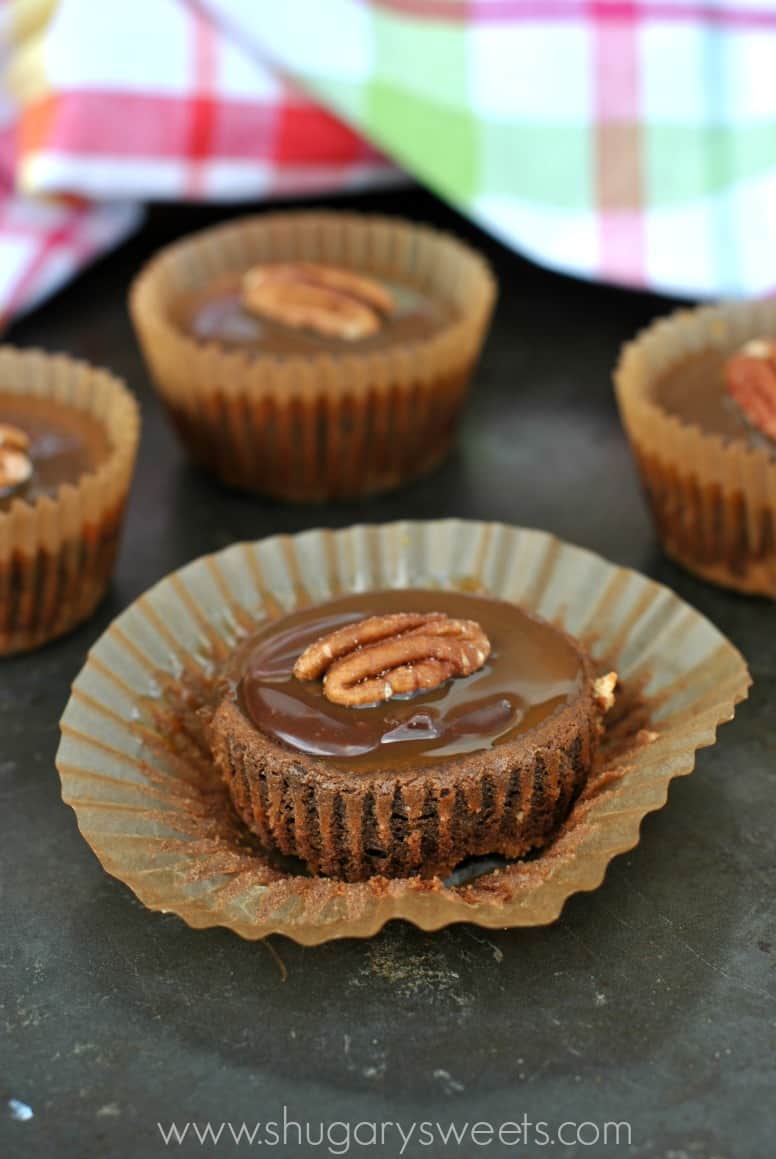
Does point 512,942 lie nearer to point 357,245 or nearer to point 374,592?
point 374,592

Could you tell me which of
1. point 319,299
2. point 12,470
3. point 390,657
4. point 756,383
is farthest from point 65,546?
point 756,383

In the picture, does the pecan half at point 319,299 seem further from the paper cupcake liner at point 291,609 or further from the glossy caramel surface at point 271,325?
the paper cupcake liner at point 291,609

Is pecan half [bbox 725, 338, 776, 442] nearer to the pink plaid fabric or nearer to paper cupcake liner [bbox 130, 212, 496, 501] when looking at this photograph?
paper cupcake liner [bbox 130, 212, 496, 501]

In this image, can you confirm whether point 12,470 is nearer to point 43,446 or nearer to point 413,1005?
point 43,446

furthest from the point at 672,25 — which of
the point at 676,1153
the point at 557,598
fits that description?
the point at 676,1153

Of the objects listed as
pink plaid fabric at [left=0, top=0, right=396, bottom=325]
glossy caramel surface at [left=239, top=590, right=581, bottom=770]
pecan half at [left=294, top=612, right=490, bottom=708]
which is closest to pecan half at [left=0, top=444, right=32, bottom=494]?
glossy caramel surface at [left=239, top=590, right=581, bottom=770]

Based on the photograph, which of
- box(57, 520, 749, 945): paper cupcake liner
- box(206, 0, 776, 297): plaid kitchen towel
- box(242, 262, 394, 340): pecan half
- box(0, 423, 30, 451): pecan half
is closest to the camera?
box(57, 520, 749, 945): paper cupcake liner
